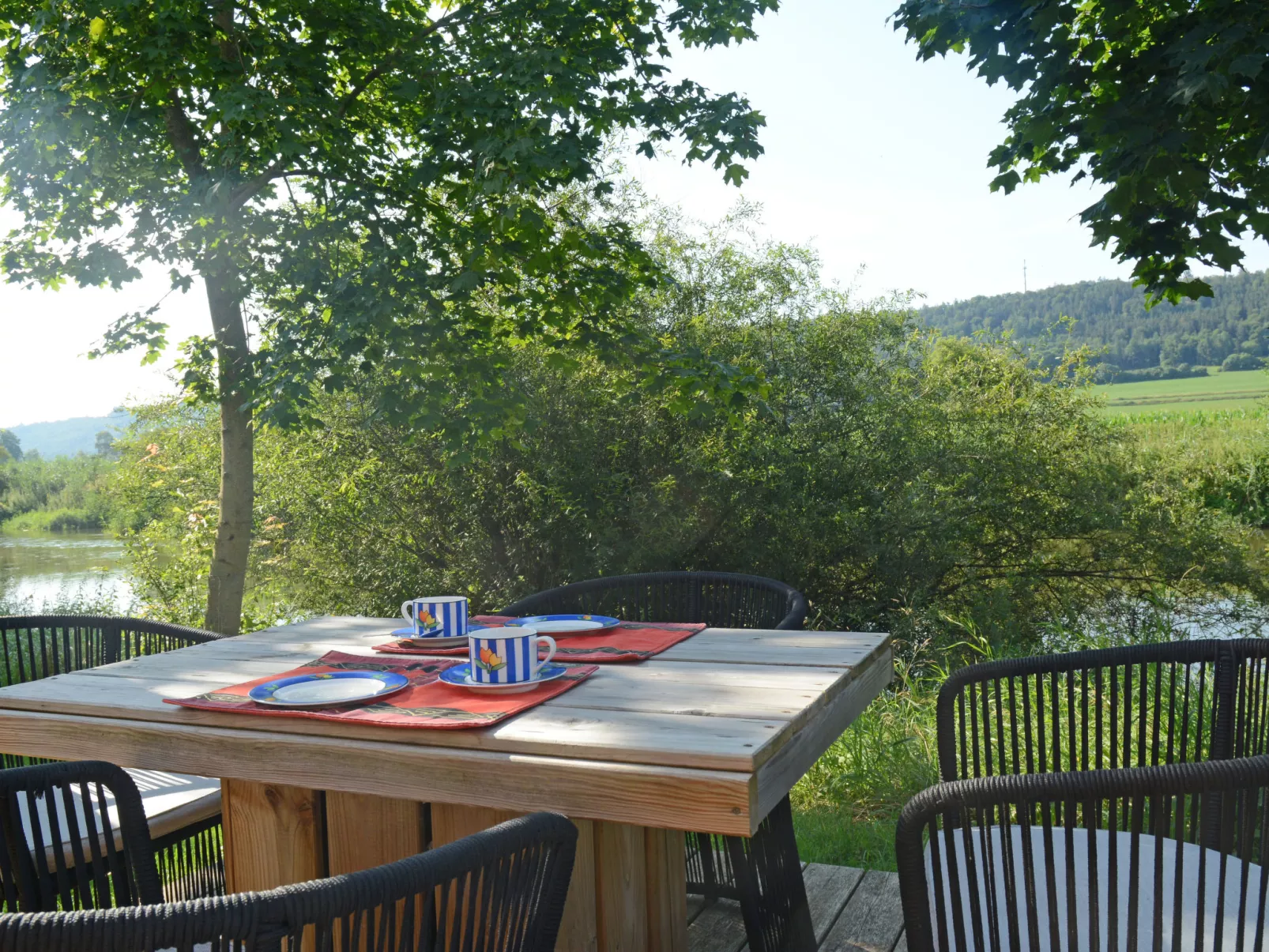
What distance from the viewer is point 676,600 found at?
9.07 ft

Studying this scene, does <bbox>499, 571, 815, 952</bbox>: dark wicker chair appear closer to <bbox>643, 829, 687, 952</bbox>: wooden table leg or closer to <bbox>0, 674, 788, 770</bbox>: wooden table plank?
<bbox>643, 829, 687, 952</bbox>: wooden table leg

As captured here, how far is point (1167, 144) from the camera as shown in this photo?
320cm

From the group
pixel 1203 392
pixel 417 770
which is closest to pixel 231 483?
pixel 417 770

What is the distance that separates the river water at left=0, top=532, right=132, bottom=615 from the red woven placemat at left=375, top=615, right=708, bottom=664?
4.81m

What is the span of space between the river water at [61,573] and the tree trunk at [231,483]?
220 centimetres

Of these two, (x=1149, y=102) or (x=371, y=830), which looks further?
(x=1149, y=102)

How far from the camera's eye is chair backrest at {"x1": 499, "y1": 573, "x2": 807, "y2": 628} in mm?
2625

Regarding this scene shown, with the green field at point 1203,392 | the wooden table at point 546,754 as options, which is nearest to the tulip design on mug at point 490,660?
the wooden table at point 546,754

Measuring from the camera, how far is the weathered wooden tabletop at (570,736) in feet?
3.94

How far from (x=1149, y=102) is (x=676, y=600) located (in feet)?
7.77

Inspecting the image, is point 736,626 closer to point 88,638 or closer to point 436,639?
point 436,639

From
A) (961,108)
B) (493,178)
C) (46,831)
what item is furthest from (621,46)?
(46,831)

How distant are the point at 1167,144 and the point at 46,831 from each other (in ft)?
11.9

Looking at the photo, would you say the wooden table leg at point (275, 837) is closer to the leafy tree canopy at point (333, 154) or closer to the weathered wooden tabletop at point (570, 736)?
the weathered wooden tabletop at point (570, 736)
